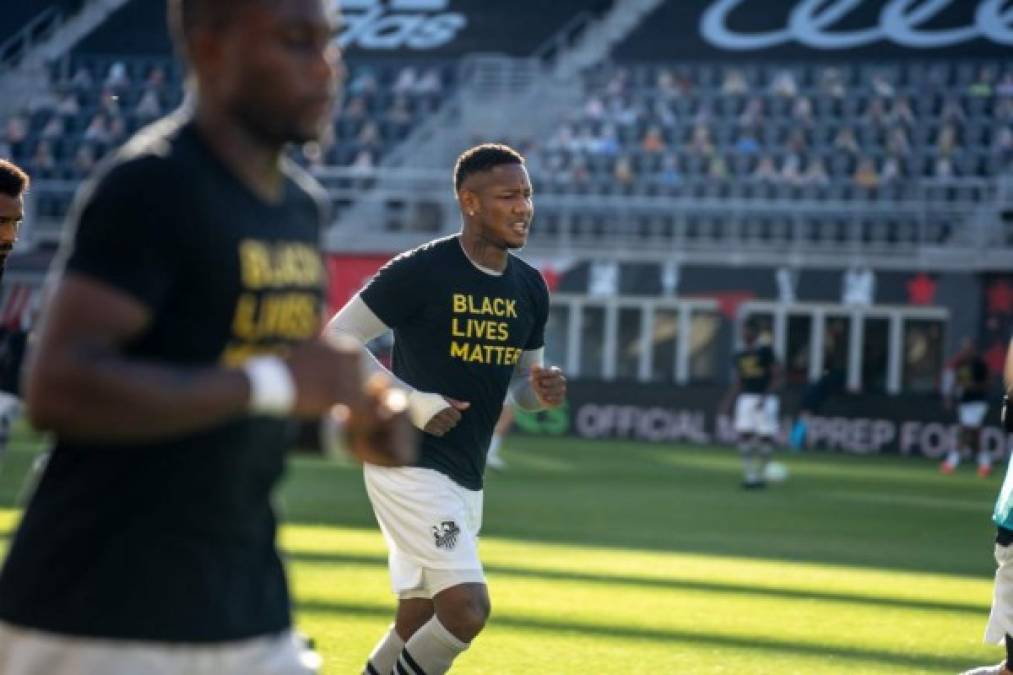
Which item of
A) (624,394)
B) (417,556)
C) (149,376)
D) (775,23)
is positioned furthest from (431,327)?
(775,23)

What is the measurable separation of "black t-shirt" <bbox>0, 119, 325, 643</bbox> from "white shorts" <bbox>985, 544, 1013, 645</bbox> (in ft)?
16.3

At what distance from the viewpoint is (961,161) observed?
37906 millimetres

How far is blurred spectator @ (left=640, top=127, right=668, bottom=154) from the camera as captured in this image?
131 ft

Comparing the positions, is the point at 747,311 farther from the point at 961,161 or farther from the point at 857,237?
the point at 961,161

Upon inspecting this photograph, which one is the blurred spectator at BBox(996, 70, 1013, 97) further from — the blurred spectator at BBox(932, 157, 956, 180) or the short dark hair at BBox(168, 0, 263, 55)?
the short dark hair at BBox(168, 0, 263, 55)

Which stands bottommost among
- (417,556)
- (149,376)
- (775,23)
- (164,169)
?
(417,556)

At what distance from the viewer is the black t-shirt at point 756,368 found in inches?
1029

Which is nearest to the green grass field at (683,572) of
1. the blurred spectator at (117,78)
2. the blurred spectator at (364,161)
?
the blurred spectator at (364,161)

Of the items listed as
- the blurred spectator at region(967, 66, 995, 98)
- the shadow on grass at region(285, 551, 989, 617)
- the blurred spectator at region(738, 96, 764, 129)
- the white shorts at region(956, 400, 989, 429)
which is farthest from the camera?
the blurred spectator at region(738, 96, 764, 129)

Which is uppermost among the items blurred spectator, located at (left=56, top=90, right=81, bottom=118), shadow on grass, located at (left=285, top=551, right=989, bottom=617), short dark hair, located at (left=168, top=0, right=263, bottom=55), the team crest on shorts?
blurred spectator, located at (left=56, top=90, right=81, bottom=118)

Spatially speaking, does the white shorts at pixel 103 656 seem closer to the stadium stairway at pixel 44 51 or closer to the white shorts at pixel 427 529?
the white shorts at pixel 427 529

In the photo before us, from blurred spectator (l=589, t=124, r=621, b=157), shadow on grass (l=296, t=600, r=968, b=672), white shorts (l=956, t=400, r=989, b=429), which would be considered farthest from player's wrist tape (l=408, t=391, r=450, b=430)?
blurred spectator (l=589, t=124, r=621, b=157)

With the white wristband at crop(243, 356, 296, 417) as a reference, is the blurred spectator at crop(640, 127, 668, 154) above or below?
above

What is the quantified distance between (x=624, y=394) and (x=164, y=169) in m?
31.7
